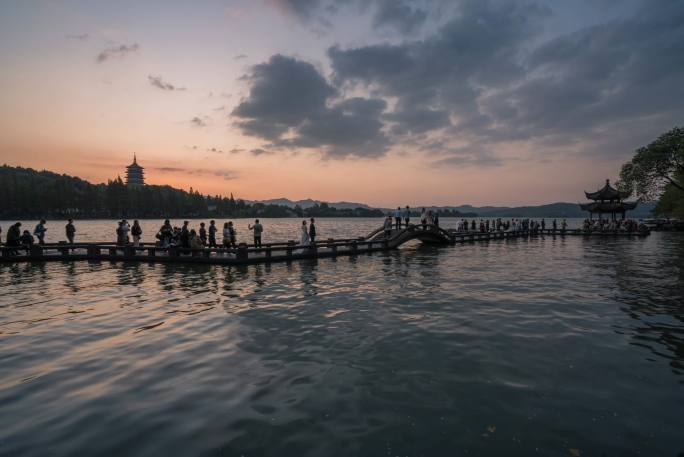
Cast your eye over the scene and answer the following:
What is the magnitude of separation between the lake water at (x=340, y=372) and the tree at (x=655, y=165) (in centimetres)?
4772

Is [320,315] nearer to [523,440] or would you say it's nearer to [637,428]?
[523,440]

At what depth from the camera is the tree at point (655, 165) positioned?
46884 mm

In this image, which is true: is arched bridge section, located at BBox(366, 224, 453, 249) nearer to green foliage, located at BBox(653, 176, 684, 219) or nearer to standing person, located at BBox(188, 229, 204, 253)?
standing person, located at BBox(188, 229, 204, 253)

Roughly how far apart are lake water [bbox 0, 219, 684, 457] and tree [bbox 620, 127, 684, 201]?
47.7 m

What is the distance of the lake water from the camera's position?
4.64m

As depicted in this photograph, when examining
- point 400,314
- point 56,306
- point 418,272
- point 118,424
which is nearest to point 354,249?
point 418,272

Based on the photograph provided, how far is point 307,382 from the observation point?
245 inches

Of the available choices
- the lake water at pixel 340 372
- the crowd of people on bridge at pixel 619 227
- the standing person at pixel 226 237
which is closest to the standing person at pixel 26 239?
the lake water at pixel 340 372

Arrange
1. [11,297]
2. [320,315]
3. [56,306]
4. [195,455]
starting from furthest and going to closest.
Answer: [11,297], [56,306], [320,315], [195,455]

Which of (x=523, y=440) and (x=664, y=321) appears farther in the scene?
(x=664, y=321)

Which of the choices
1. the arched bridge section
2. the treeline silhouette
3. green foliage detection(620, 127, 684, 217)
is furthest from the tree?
the treeline silhouette

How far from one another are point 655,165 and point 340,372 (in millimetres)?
62432

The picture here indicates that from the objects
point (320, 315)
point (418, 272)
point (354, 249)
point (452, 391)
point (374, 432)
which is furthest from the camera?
point (354, 249)

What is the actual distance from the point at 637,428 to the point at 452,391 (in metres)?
2.49
